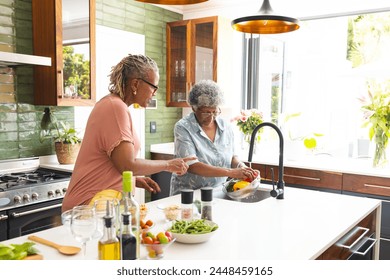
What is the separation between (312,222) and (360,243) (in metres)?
0.40

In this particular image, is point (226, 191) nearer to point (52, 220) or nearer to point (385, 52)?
point (52, 220)

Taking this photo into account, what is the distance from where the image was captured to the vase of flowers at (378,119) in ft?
10.9

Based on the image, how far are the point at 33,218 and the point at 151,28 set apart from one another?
8.13 feet

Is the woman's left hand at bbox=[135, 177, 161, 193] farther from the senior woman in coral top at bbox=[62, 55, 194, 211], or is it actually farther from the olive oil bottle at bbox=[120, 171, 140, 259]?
the olive oil bottle at bbox=[120, 171, 140, 259]

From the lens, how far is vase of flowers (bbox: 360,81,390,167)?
331 centimetres

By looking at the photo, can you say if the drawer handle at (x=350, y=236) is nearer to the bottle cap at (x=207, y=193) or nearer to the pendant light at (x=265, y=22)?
the bottle cap at (x=207, y=193)

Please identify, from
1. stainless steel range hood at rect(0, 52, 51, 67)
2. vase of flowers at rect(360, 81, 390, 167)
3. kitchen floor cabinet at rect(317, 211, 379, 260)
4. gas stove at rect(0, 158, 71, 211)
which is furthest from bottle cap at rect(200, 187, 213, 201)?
vase of flowers at rect(360, 81, 390, 167)

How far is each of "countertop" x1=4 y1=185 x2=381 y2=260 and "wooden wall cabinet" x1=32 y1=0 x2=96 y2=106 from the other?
4.85 ft

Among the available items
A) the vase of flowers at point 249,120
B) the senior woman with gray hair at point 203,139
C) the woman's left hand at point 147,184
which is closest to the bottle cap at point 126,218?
the woman's left hand at point 147,184

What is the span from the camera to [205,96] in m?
2.52

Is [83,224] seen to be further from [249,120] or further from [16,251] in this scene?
[249,120]

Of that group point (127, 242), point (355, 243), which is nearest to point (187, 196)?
point (127, 242)

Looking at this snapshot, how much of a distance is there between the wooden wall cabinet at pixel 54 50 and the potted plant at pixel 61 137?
207 millimetres

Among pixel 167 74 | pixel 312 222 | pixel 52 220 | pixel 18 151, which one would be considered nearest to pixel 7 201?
pixel 52 220
